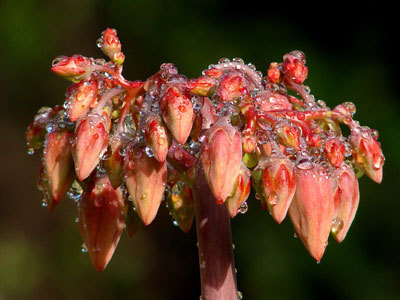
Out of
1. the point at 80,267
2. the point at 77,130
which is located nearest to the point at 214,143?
the point at 77,130

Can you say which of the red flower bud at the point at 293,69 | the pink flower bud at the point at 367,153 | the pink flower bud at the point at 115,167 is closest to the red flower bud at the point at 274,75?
Result: the red flower bud at the point at 293,69

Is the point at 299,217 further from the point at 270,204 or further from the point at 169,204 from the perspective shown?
the point at 169,204

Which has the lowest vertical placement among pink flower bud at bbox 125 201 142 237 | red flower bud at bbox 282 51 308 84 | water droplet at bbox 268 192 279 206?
pink flower bud at bbox 125 201 142 237

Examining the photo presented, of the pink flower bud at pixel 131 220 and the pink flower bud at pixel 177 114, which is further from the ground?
the pink flower bud at pixel 177 114

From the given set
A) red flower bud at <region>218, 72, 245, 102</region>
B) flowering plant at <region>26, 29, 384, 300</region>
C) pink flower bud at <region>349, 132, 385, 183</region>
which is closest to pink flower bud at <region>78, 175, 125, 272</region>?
flowering plant at <region>26, 29, 384, 300</region>

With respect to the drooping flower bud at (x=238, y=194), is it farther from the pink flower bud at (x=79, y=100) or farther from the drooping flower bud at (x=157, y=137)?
the pink flower bud at (x=79, y=100)

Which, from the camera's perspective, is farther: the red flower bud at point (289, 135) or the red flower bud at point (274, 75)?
the red flower bud at point (274, 75)

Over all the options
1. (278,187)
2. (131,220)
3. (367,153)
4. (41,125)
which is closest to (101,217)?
(131,220)

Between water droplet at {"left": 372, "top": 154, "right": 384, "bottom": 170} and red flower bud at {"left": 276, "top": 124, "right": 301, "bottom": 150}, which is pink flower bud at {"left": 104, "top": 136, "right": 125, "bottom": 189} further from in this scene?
water droplet at {"left": 372, "top": 154, "right": 384, "bottom": 170}
